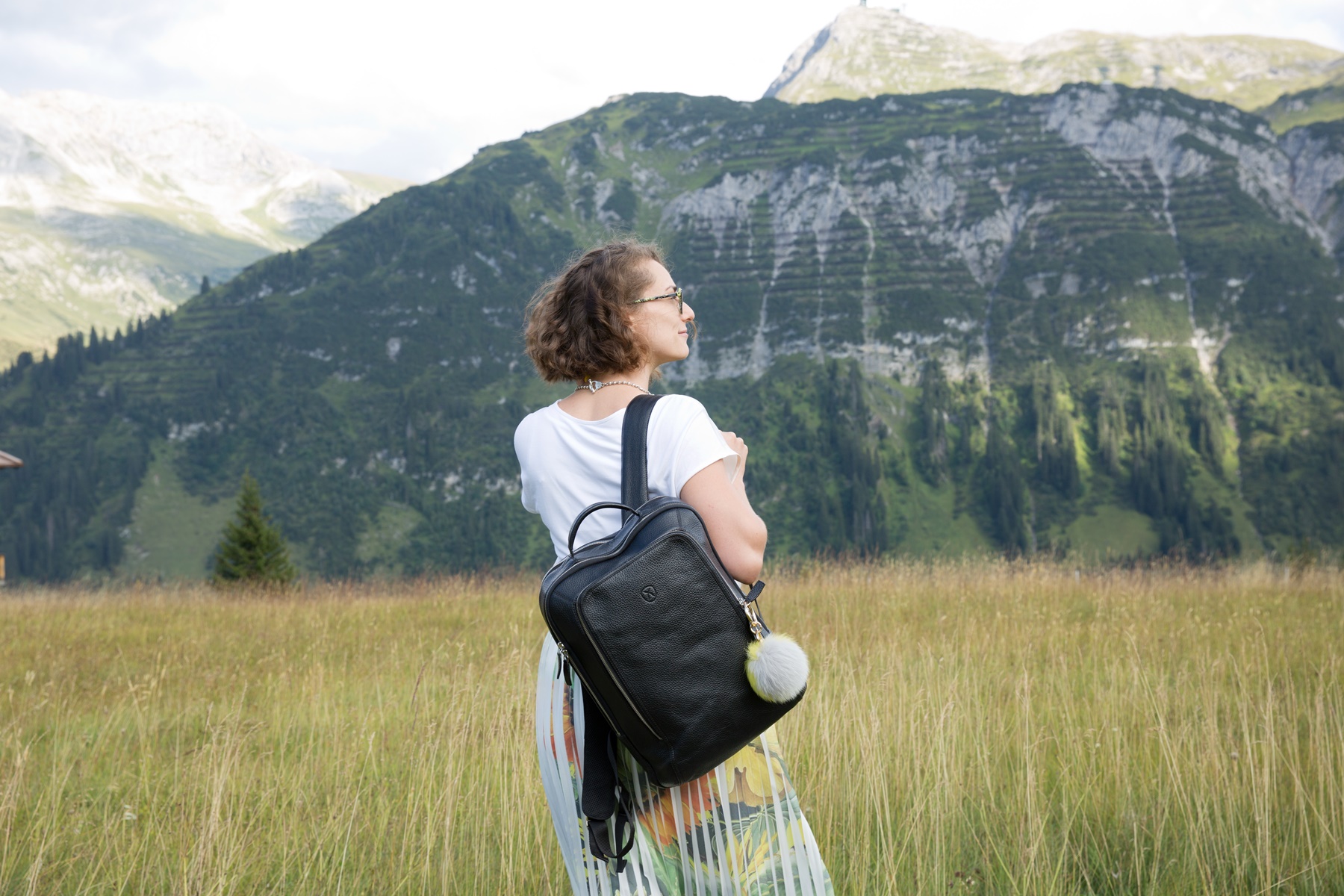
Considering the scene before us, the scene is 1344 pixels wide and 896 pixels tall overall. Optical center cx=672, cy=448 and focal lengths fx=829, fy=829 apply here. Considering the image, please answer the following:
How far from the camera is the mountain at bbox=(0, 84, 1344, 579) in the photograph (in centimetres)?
11950

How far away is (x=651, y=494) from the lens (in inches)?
62.3

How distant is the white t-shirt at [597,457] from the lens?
1.54 metres

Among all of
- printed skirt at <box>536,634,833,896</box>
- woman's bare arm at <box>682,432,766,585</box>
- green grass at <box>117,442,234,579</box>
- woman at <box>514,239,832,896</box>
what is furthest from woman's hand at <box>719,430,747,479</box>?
green grass at <box>117,442,234,579</box>

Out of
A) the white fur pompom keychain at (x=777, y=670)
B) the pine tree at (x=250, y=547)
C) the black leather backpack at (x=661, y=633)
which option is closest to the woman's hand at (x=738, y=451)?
the black leather backpack at (x=661, y=633)

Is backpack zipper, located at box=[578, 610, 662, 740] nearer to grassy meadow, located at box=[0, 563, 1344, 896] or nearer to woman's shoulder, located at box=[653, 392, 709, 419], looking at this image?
woman's shoulder, located at box=[653, 392, 709, 419]

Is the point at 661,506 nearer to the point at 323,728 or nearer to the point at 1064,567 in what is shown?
the point at 323,728

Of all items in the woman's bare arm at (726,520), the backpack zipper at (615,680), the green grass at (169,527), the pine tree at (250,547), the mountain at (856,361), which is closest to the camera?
the backpack zipper at (615,680)

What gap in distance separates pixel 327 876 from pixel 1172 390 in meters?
152

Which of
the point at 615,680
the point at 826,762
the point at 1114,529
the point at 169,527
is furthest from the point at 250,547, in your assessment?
the point at 1114,529

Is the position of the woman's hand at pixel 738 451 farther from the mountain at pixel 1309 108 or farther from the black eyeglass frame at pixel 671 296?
the mountain at pixel 1309 108

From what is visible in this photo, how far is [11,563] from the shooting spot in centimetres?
10812

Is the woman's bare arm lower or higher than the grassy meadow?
higher

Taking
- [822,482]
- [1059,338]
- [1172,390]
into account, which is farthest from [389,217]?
[1172,390]

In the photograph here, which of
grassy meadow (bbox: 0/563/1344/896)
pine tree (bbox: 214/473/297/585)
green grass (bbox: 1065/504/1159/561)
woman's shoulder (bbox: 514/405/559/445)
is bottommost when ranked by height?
green grass (bbox: 1065/504/1159/561)
